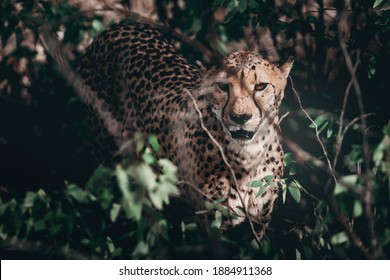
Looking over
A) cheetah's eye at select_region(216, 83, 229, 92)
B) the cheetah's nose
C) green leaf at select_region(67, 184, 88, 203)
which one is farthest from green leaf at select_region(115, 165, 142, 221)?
cheetah's eye at select_region(216, 83, 229, 92)

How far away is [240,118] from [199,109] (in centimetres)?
52

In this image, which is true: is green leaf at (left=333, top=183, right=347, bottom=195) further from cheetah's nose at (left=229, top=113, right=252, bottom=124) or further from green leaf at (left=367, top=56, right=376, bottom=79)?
green leaf at (left=367, top=56, right=376, bottom=79)

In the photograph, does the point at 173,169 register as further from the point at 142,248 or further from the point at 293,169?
the point at 293,169

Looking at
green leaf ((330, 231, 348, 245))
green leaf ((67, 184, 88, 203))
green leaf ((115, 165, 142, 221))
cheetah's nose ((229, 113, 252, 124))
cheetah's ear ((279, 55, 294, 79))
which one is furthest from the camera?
cheetah's ear ((279, 55, 294, 79))

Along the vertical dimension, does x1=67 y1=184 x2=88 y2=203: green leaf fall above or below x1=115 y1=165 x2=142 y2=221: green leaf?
below

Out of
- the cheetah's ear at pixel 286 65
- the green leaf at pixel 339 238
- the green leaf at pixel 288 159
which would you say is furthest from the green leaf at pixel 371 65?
the green leaf at pixel 339 238

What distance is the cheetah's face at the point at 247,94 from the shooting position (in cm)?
326

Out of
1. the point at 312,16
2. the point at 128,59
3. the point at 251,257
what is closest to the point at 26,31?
the point at 128,59

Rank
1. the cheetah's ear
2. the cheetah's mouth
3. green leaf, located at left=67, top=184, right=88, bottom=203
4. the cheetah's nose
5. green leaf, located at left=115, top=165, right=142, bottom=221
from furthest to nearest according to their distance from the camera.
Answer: the cheetah's ear
the cheetah's mouth
the cheetah's nose
green leaf, located at left=67, top=184, right=88, bottom=203
green leaf, located at left=115, top=165, right=142, bottom=221

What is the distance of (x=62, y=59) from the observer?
4.45m

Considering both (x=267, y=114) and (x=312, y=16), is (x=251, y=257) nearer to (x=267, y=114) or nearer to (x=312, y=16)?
(x=267, y=114)

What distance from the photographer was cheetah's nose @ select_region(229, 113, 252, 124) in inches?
126

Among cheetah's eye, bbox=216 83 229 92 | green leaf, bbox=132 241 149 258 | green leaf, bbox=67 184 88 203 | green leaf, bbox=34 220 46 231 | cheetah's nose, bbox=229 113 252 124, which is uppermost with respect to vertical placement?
cheetah's eye, bbox=216 83 229 92
